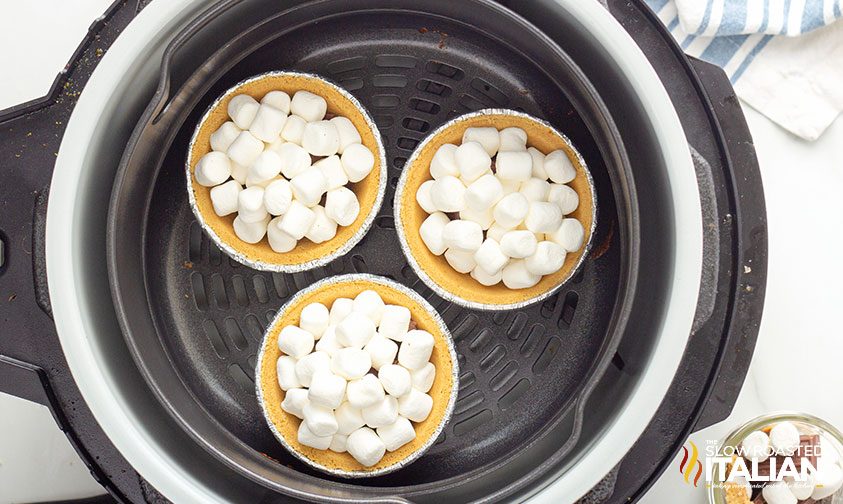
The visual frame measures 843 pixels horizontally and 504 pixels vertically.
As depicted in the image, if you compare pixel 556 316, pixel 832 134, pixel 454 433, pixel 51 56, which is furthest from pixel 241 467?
pixel 832 134

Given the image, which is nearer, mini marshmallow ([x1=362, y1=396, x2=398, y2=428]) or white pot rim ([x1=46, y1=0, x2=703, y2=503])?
white pot rim ([x1=46, y1=0, x2=703, y2=503])

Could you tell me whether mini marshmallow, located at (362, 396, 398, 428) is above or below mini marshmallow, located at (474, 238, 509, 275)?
below

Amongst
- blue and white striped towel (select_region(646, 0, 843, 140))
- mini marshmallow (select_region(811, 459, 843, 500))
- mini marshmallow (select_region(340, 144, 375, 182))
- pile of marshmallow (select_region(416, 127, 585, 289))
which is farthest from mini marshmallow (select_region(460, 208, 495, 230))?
mini marshmallow (select_region(811, 459, 843, 500))

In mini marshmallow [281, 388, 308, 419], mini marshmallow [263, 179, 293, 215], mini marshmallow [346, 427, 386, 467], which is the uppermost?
mini marshmallow [263, 179, 293, 215]

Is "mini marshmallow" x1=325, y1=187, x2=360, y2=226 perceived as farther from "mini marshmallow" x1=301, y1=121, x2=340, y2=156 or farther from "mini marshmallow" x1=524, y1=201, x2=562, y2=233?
"mini marshmallow" x1=524, y1=201, x2=562, y2=233

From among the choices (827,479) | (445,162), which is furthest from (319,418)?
(827,479)

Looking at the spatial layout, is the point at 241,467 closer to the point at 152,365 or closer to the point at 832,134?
the point at 152,365

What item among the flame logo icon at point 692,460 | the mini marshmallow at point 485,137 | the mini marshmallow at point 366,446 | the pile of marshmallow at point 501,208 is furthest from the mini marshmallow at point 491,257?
the flame logo icon at point 692,460
